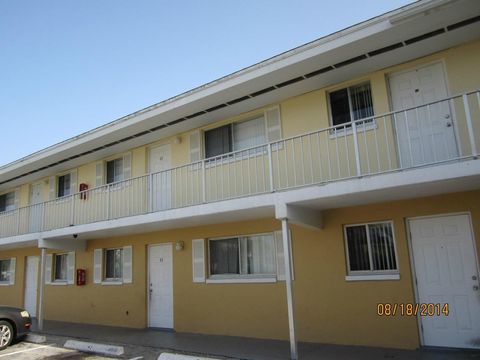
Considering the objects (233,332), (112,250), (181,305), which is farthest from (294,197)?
(112,250)

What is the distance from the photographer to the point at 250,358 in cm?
751

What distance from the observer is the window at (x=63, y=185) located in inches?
596

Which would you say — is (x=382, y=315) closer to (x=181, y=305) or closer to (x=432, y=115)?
(x=432, y=115)

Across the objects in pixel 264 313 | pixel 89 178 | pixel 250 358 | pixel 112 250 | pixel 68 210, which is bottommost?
pixel 250 358

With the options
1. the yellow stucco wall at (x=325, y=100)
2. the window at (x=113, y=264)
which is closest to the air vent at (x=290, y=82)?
the yellow stucco wall at (x=325, y=100)

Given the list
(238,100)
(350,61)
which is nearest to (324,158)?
(350,61)

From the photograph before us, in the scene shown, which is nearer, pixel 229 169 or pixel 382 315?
pixel 382 315

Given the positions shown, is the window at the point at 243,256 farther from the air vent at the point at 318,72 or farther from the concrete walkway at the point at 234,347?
the air vent at the point at 318,72

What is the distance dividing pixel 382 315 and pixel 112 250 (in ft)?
28.5

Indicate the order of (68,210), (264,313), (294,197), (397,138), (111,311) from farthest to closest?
(68,210), (111,311), (264,313), (397,138), (294,197)

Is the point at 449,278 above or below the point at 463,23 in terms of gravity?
below

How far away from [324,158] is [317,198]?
1730 millimetres
